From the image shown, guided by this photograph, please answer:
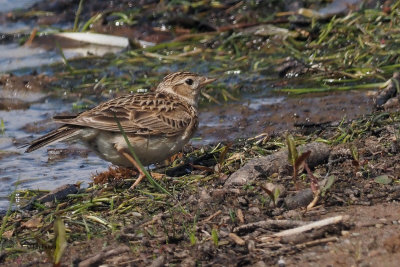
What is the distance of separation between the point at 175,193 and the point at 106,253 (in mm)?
1508

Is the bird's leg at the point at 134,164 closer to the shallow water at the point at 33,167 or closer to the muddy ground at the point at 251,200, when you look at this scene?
the muddy ground at the point at 251,200

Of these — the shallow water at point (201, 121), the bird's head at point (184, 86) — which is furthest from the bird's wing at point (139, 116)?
the shallow water at point (201, 121)

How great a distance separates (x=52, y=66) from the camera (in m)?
13.9

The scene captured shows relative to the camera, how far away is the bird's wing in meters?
7.98

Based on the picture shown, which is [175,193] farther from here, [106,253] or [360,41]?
[360,41]

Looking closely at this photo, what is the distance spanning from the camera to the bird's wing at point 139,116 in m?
7.98

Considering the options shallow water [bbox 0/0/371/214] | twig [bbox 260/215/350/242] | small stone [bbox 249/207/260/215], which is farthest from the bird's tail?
twig [bbox 260/215/350/242]

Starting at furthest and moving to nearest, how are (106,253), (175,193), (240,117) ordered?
(240,117)
(175,193)
(106,253)

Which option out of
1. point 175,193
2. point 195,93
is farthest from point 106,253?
point 195,93

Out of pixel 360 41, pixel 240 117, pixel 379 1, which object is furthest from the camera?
pixel 379 1

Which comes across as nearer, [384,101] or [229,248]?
[229,248]

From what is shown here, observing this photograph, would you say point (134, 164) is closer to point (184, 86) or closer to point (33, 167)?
point (184, 86)

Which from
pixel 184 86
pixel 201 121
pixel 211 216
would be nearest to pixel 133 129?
pixel 184 86

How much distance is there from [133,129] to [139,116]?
170mm
